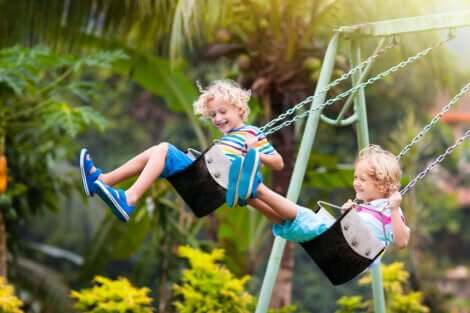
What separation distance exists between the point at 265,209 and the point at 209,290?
2700mm

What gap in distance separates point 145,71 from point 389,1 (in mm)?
2556

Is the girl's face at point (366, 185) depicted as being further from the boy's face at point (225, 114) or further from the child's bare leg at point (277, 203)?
the boy's face at point (225, 114)

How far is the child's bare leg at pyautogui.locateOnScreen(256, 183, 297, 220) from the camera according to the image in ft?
16.3

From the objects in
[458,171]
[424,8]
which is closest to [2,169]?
[424,8]

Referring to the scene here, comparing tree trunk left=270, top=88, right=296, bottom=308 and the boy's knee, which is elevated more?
the boy's knee

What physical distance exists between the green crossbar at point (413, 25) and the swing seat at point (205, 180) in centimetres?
160

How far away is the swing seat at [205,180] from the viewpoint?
197 inches

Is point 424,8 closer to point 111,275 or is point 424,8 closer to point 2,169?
point 2,169

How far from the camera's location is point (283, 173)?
31.4ft

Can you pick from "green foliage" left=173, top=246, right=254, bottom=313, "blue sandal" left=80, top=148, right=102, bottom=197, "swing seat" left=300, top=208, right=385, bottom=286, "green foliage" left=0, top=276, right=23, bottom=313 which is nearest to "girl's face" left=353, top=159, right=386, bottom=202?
"swing seat" left=300, top=208, right=385, bottom=286

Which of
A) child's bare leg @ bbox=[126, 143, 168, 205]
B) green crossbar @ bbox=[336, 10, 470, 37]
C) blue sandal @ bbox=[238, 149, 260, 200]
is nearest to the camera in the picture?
blue sandal @ bbox=[238, 149, 260, 200]

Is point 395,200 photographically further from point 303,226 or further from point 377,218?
point 303,226

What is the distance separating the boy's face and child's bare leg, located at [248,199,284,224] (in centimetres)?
39

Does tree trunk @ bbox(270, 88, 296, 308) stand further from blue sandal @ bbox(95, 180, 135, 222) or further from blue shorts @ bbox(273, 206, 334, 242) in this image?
blue sandal @ bbox(95, 180, 135, 222)
